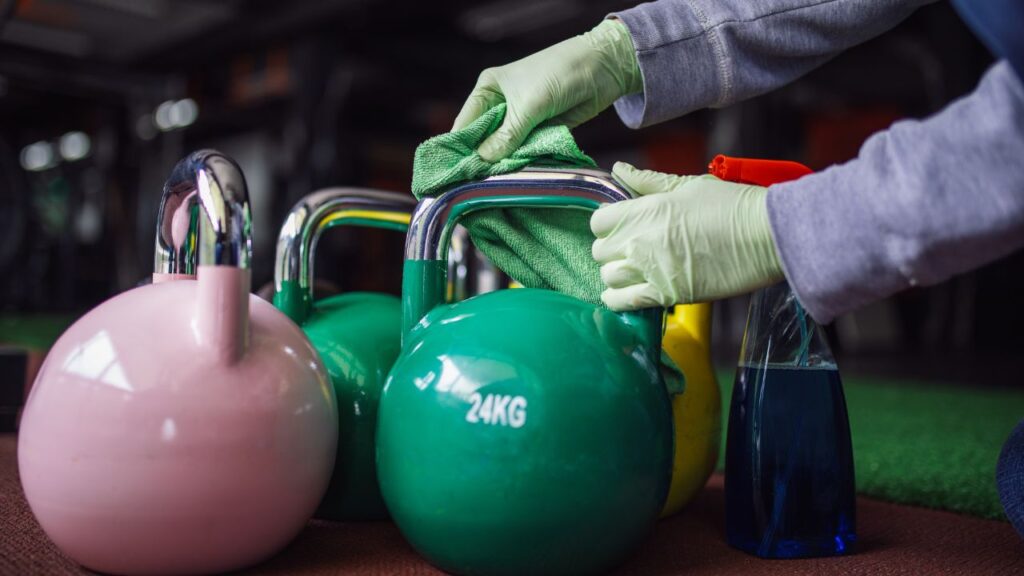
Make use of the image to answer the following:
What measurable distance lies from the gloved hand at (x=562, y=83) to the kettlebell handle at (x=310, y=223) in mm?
124

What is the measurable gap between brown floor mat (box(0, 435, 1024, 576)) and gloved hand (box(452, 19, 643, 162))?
389 millimetres

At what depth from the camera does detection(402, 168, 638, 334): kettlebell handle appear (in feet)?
2.36

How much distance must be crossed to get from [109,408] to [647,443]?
0.39 m

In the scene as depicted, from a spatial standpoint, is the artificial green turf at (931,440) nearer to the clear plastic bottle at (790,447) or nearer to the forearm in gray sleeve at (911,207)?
the clear plastic bottle at (790,447)

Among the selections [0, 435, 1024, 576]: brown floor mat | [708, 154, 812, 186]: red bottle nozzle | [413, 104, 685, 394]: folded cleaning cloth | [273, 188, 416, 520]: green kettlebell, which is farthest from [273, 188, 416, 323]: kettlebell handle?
[708, 154, 812, 186]: red bottle nozzle

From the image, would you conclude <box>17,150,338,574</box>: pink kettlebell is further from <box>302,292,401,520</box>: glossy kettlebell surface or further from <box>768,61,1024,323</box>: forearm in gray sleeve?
<box>768,61,1024,323</box>: forearm in gray sleeve

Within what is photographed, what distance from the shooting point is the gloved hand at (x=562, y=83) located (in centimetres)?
82

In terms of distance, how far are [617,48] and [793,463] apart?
473 millimetres

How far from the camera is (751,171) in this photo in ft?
2.39

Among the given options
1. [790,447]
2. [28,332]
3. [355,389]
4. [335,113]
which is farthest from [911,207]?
[335,113]

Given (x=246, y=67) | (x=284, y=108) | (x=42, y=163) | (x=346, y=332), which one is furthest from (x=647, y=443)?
(x=42, y=163)

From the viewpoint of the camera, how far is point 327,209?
0.86 metres

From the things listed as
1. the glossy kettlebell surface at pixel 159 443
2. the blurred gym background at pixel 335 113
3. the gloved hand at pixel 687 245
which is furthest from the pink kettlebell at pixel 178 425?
the blurred gym background at pixel 335 113

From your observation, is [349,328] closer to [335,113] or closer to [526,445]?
[526,445]
